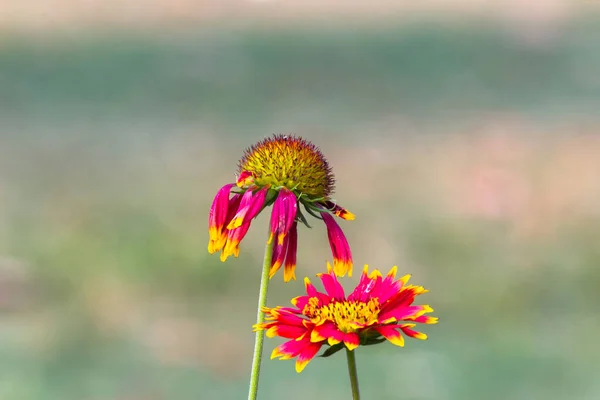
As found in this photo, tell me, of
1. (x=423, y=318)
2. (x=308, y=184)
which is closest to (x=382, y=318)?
(x=423, y=318)

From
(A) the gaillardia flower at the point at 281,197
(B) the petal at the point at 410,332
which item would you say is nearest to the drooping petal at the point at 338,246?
(A) the gaillardia flower at the point at 281,197

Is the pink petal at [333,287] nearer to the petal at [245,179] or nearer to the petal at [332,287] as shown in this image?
the petal at [332,287]

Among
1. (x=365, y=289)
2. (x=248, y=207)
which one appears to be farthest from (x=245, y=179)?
(x=365, y=289)

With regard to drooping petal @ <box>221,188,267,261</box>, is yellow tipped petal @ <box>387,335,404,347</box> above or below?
below

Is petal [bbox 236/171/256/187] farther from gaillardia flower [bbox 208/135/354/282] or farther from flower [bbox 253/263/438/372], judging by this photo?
flower [bbox 253/263/438/372]

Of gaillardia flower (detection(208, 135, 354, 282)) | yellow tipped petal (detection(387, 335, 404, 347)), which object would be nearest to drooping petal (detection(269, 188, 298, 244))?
gaillardia flower (detection(208, 135, 354, 282))

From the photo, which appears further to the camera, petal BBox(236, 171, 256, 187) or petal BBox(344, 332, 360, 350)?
petal BBox(236, 171, 256, 187)
